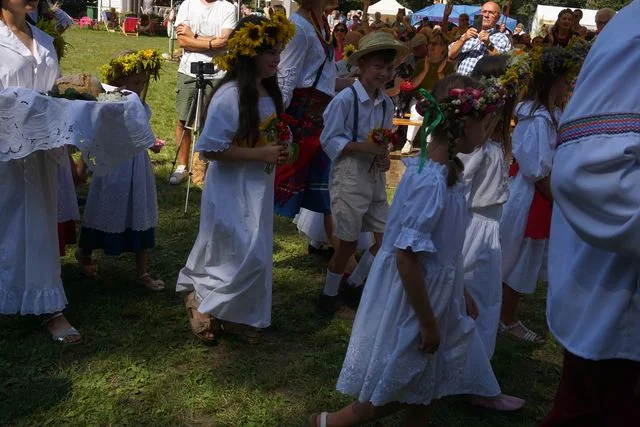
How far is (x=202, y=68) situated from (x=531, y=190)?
360 cm

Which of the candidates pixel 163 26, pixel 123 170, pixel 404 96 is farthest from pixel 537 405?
pixel 163 26

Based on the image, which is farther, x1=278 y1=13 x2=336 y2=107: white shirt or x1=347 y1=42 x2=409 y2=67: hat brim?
x1=278 y1=13 x2=336 y2=107: white shirt

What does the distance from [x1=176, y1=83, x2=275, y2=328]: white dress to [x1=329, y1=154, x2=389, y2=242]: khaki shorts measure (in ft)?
2.08

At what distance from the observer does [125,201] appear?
14.9ft

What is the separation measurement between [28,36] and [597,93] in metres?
3.14

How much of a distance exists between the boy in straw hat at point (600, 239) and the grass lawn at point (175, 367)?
1.71m

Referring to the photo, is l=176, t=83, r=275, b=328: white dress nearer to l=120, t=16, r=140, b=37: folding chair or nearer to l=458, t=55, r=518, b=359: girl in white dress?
l=458, t=55, r=518, b=359: girl in white dress

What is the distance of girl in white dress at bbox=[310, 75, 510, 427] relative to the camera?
260cm

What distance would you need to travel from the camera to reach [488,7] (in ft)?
32.2

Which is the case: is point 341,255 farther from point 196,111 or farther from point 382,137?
point 196,111

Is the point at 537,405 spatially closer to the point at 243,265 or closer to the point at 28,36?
the point at 243,265

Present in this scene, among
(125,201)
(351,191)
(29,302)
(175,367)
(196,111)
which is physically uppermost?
(351,191)

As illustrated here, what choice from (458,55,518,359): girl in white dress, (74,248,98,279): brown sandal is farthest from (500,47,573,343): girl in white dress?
(74,248,98,279): brown sandal

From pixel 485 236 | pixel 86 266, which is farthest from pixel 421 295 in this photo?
pixel 86 266
